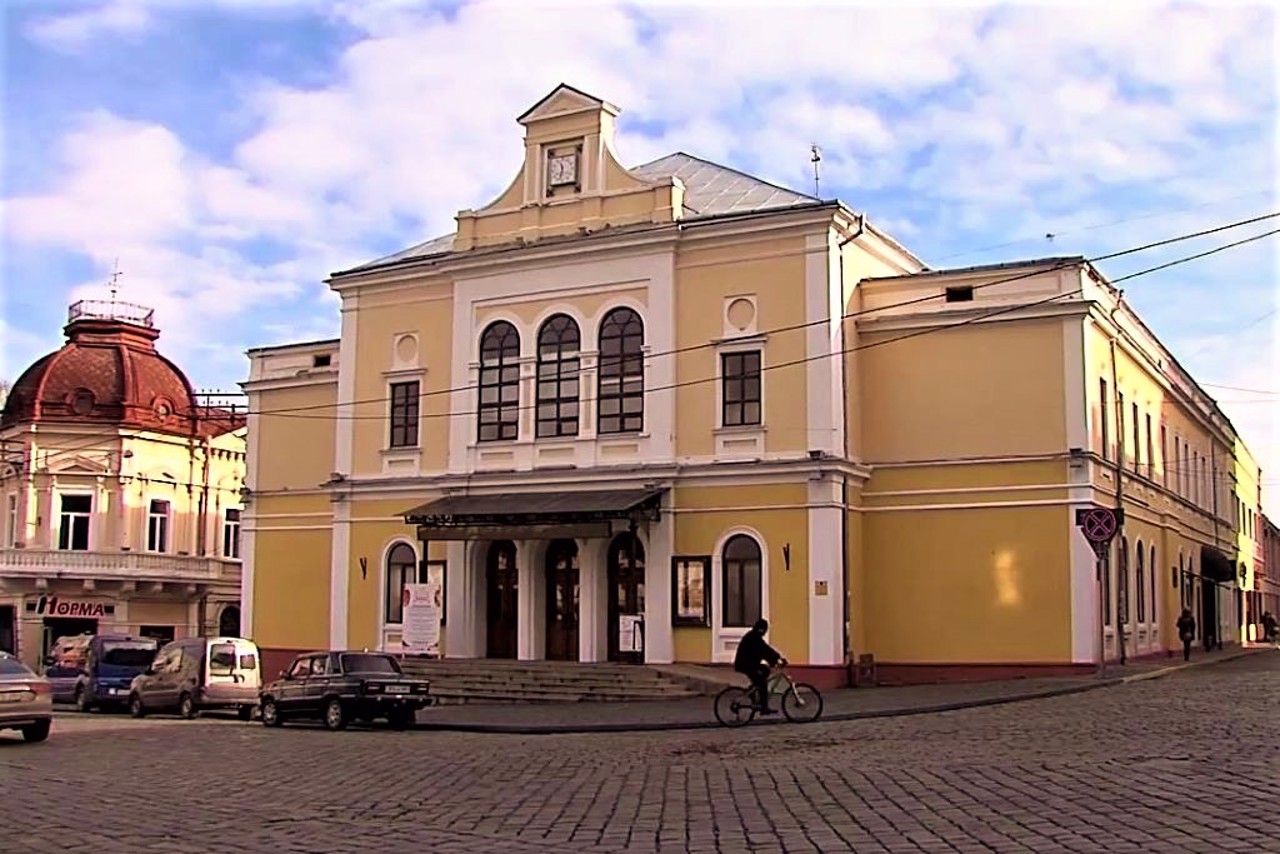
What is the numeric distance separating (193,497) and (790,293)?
28293 millimetres

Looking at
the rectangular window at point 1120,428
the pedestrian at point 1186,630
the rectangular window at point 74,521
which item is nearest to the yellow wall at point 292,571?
the rectangular window at point 74,521

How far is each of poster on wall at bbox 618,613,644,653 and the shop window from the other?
25.5 m

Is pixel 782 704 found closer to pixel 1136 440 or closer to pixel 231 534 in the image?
pixel 1136 440

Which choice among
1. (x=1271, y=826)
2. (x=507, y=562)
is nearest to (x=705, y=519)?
(x=507, y=562)

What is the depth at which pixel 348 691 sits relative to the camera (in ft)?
82.3

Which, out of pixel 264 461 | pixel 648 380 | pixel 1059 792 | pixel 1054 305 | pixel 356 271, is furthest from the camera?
pixel 264 461

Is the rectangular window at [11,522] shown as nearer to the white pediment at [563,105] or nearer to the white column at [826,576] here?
the white pediment at [563,105]

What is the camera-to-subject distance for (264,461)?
4081 cm

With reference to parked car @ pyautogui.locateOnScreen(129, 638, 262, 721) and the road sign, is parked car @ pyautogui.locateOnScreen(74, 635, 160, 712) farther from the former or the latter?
the road sign

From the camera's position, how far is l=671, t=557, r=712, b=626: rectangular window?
104ft

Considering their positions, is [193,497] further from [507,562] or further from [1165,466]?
[1165,466]

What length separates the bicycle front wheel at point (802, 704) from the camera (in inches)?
909

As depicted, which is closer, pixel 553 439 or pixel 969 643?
pixel 969 643

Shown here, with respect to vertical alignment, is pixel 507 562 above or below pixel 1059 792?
above
